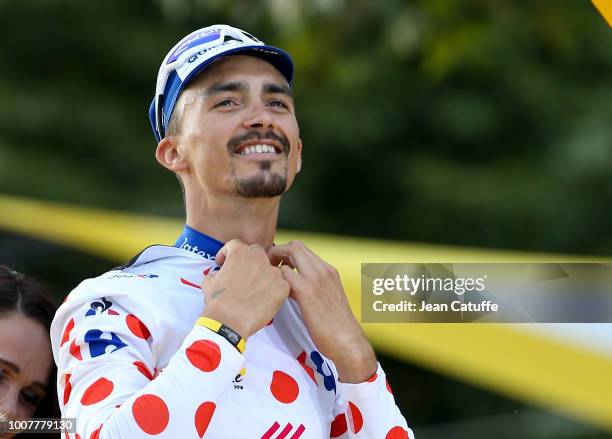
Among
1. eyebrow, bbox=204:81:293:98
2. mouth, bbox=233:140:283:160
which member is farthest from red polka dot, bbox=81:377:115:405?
eyebrow, bbox=204:81:293:98

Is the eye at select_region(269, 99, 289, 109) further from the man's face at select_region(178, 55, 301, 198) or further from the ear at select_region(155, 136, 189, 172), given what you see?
the ear at select_region(155, 136, 189, 172)

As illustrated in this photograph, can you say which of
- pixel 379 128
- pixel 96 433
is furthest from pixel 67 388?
pixel 379 128

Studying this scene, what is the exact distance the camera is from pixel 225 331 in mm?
2229

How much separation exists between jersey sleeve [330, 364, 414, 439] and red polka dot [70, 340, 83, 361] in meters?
0.51

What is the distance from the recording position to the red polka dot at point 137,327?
91.6 inches

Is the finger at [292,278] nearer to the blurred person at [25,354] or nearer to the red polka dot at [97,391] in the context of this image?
the red polka dot at [97,391]

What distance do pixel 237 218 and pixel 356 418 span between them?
0.50 metres

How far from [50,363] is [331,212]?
21.0 ft

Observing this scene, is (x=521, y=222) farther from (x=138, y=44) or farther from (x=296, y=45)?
(x=138, y=44)

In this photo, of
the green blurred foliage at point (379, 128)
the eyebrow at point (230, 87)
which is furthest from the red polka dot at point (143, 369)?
the green blurred foliage at point (379, 128)

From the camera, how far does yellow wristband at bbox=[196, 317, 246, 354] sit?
222cm

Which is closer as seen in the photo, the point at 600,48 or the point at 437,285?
the point at 437,285

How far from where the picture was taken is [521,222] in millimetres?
8484

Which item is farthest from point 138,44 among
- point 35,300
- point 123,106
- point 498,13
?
point 35,300
